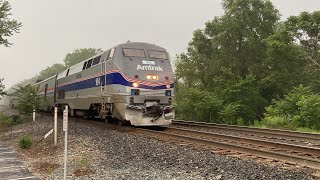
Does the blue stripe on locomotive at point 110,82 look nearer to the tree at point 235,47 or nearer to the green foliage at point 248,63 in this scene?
the green foliage at point 248,63

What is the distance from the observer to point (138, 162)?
29.6 feet

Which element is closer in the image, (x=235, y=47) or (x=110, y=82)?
(x=110, y=82)

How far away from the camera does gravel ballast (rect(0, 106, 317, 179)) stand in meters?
7.39

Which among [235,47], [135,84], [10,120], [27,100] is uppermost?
[235,47]

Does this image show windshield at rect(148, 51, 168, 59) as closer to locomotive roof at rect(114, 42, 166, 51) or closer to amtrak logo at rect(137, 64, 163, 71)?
locomotive roof at rect(114, 42, 166, 51)

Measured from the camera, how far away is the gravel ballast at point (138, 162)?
24.3ft

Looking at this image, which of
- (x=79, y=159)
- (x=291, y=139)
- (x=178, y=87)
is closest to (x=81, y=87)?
(x=79, y=159)

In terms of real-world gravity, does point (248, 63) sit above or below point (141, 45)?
above

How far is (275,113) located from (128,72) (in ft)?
33.3

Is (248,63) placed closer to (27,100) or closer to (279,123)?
(279,123)

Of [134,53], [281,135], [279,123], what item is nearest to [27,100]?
[134,53]

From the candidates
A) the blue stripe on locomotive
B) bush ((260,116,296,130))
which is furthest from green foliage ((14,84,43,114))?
bush ((260,116,296,130))

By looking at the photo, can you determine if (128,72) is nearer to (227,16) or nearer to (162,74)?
(162,74)

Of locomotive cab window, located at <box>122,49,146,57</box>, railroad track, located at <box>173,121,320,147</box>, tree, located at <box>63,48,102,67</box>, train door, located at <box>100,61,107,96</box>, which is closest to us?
railroad track, located at <box>173,121,320,147</box>
